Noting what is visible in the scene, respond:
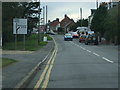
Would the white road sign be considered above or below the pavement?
above

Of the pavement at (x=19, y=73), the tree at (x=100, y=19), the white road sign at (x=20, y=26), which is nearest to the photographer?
the pavement at (x=19, y=73)

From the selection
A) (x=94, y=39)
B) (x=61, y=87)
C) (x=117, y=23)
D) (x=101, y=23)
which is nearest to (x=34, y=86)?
(x=61, y=87)

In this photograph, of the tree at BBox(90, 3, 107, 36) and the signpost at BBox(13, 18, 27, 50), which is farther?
the tree at BBox(90, 3, 107, 36)

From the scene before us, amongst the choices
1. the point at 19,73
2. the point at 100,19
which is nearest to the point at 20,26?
the point at 19,73

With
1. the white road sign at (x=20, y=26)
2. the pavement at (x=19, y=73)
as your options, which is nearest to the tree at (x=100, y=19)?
the white road sign at (x=20, y=26)

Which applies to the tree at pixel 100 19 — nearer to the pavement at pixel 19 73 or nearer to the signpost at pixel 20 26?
the signpost at pixel 20 26

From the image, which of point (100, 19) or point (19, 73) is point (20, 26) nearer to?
point (19, 73)

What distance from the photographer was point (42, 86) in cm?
1126

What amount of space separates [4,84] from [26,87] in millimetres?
744

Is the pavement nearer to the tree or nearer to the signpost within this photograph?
the signpost

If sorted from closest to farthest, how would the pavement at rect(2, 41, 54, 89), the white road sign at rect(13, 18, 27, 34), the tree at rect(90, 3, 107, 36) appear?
1. the pavement at rect(2, 41, 54, 89)
2. the white road sign at rect(13, 18, 27, 34)
3. the tree at rect(90, 3, 107, 36)

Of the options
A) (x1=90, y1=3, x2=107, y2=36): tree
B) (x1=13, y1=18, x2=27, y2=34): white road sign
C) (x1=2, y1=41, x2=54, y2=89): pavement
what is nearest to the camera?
(x1=2, y1=41, x2=54, y2=89): pavement

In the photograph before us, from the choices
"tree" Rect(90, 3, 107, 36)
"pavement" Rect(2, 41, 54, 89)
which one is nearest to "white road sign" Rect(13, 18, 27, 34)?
"pavement" Rect(2, 41, 54, 89)

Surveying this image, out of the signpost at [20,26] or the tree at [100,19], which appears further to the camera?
the tree at [100,19]
